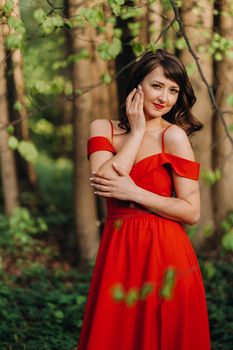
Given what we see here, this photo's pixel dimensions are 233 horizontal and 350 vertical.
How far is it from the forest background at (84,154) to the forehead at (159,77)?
770 mm

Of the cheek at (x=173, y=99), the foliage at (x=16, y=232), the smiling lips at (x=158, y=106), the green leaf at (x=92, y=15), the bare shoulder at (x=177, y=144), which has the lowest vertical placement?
the foliage at (x=16, y=232)

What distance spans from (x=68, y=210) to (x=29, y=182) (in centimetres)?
78

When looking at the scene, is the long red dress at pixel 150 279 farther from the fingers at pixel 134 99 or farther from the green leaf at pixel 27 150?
the green leaf at pixel 27 150

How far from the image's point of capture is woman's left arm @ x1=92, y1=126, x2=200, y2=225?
2820 millimetres

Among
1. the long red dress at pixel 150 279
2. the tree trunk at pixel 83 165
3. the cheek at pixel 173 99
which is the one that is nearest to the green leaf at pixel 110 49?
the cheek at pixel 173 99

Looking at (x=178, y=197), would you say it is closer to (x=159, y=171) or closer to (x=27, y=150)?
(x=159, y=171)

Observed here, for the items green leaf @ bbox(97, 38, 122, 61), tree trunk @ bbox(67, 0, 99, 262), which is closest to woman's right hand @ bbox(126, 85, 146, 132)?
green leaf @ bbox(97, 38, 122, 61)

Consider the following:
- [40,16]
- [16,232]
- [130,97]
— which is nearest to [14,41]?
[40,16]

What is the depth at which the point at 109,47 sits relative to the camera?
4.10m

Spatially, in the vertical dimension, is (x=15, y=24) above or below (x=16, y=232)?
above

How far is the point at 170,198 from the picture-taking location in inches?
112

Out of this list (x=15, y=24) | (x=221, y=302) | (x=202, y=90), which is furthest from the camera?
(x=202, y=90)

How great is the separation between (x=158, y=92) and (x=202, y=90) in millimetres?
3153

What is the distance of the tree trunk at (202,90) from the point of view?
5.57 meters
